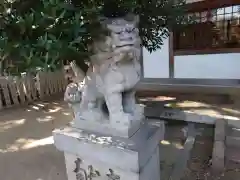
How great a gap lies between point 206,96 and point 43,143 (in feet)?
8.55

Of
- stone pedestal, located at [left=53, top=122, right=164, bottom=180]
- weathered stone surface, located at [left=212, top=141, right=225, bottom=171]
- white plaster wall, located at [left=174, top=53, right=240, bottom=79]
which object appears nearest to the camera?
stone pedestal, located at [left=53, top=122, right=164, bottom=180]

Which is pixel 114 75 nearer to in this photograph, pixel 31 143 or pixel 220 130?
pixel 220 130

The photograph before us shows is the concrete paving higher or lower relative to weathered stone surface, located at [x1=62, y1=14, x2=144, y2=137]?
lower

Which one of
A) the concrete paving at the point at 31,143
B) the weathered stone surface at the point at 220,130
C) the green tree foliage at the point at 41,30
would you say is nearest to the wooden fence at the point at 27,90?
the concrete paving at the point at 31,143

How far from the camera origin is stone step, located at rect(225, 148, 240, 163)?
75.2 inches

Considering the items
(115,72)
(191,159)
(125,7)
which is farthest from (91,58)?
(191,159)

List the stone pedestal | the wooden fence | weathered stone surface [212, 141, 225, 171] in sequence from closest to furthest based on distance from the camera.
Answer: the stone pedestal < weathered stone surface [212, 141, 225, 171] < the wooden fence

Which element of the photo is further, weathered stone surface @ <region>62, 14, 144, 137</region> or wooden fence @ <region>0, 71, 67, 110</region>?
wooden fence @ <region>0, 71, 67, 110</region>

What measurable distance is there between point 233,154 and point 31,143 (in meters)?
1.96

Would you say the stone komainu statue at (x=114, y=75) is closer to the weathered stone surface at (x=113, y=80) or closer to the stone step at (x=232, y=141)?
the weathered stone surface at (x=113, y=80)

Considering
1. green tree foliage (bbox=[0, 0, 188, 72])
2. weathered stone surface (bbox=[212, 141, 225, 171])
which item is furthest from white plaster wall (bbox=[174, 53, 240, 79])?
green tree foliage (bbox=[0, 0, 188, 72])

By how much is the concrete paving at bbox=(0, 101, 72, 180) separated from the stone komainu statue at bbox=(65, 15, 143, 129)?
1018 millimetres

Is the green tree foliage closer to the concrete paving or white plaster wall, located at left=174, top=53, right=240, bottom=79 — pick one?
the concrete paving

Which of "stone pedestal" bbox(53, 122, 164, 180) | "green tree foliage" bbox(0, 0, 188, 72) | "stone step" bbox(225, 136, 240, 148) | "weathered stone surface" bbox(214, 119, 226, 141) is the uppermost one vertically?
"green tree foliage" bbox(0, 0, 188, 72)
